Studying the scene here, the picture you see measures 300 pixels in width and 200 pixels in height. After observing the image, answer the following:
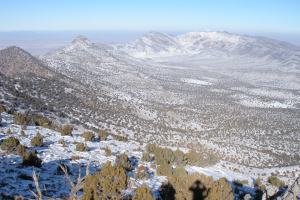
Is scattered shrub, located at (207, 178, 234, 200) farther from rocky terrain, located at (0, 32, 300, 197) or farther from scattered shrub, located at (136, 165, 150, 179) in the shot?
scattered shrub, located at (136, 165, 150, 179)

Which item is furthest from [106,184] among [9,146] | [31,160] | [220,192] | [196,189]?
[9,146]

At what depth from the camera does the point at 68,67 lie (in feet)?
276

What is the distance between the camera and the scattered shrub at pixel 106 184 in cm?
1120

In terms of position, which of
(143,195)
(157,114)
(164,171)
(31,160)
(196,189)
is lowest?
(157,114)

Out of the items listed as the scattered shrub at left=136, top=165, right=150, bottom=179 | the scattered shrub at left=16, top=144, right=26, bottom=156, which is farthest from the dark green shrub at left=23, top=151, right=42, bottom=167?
the scattered shrub at left=136, top=165, right=150, bottom=179

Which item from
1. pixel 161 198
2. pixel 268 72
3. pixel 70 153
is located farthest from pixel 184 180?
pixel 268 72

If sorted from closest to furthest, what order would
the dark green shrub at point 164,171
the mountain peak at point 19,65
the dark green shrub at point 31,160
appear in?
1. the dark green shrub at point 31,160
2. the dark green shrub at point 164,171
3. the mountain peak at point 19,65

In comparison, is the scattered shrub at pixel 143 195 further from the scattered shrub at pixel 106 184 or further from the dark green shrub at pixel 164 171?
the dark green shrub at pixel 164 171

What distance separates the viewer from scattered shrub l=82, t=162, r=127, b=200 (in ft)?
36.7

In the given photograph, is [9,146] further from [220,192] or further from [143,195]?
[220,192]

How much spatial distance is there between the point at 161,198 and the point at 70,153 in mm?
6201

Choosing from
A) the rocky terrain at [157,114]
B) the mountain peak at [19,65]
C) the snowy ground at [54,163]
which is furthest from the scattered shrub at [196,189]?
the mountain peak at [19,65]

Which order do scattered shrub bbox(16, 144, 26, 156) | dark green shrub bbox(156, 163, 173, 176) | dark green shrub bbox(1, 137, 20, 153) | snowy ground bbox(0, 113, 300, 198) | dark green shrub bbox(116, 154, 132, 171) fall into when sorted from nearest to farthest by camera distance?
1. snowy ground bbox(0, 113, 300, 198)
2. scattered shrub bbox(16, 144, 26, 156)
3. dark green shrub bbox(1, 137, 20, 153)
4. dark green shrub bbox(116, 154, 132, 171)
5. dark green shrub bbox(156, 163, 173, 176)

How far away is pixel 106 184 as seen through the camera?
12133 mm
